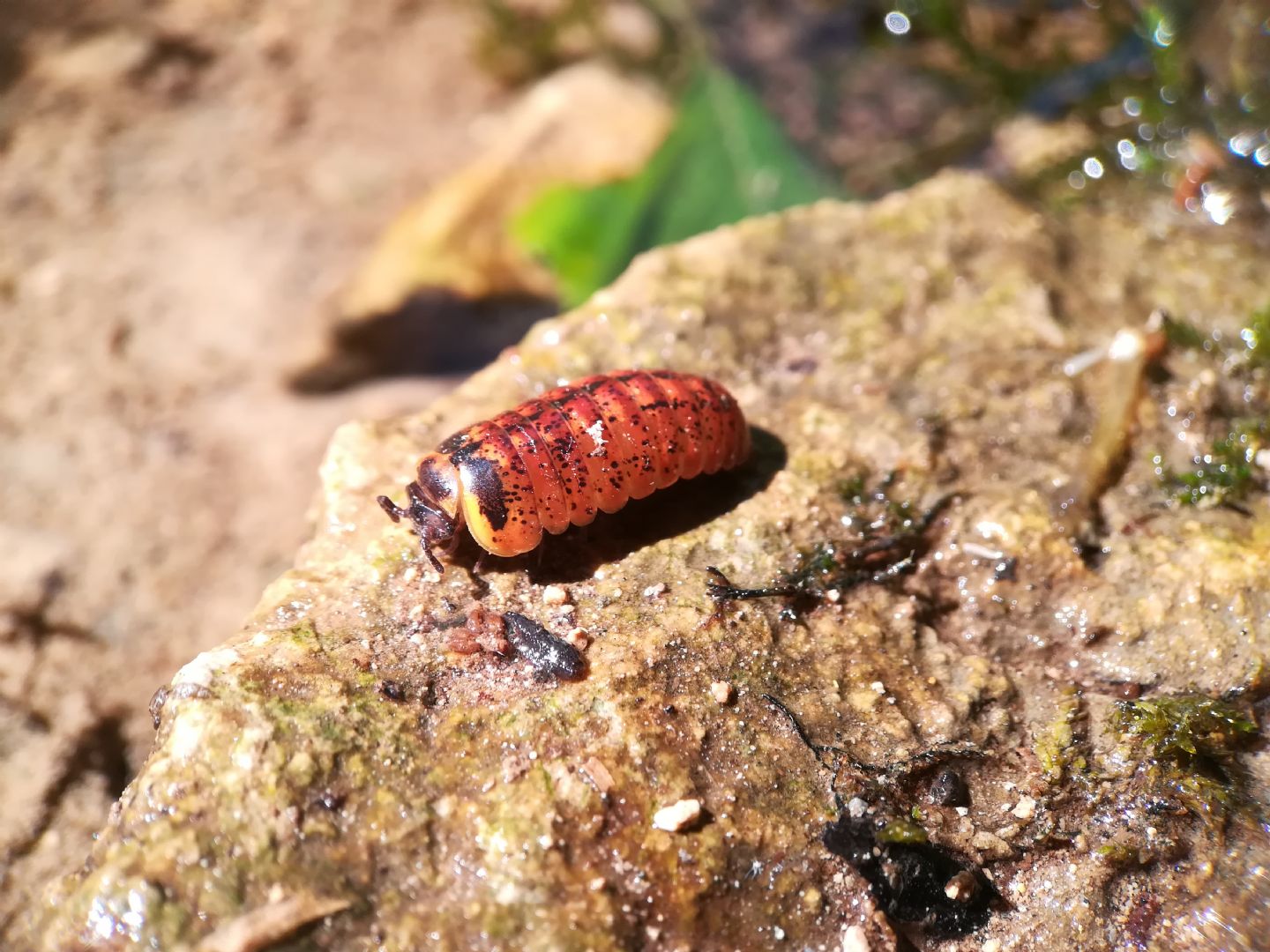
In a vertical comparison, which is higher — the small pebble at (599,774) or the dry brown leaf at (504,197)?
the small pebble at (599,774)

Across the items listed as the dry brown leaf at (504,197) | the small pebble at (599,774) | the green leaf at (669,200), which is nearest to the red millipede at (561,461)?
the small pebble at (599,774)

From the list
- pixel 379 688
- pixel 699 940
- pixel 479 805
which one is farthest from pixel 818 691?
pixel 379 688

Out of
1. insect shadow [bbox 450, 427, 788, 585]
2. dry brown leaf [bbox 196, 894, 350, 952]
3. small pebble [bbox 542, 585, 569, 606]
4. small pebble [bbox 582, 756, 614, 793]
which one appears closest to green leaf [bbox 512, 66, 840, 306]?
insect shadow [bbox 450, 427, 788, 585]

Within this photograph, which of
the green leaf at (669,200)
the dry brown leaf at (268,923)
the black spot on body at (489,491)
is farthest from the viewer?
the green leaf at (669,200)

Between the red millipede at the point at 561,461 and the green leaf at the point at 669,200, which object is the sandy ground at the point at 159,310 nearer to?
the green leaf at the point at 669,200

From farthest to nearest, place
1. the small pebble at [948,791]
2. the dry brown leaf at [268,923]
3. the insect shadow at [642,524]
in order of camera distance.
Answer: the insect shadow at [642,524] < the small pebble at [948,791] < the dry brown leaf at [268,923]

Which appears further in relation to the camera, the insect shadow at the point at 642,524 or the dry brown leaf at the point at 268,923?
the insect shadow at the point at 642,524
